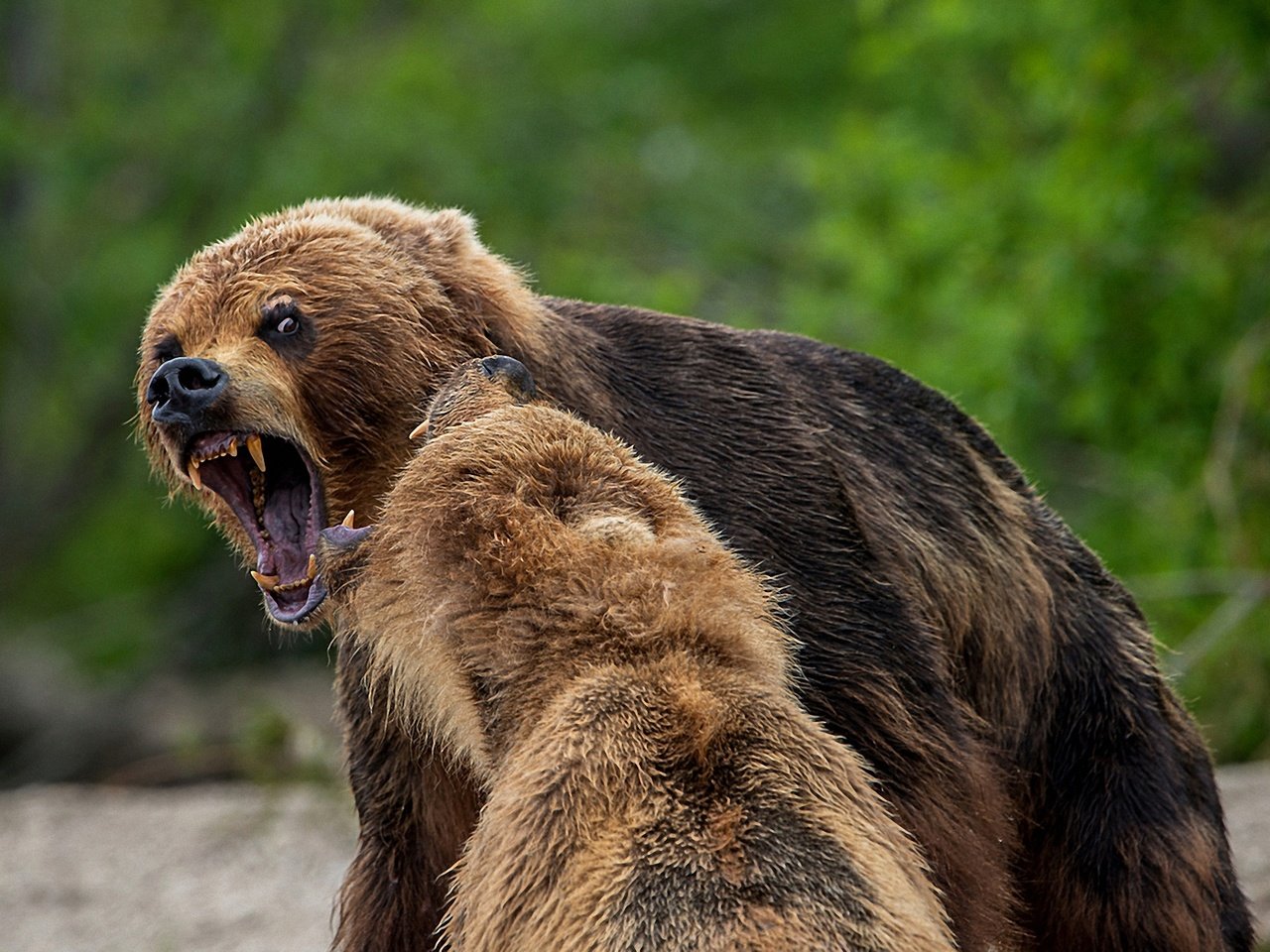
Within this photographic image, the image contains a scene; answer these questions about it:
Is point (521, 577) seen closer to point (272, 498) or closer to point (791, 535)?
point (791, 535)

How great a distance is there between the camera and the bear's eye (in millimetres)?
4270

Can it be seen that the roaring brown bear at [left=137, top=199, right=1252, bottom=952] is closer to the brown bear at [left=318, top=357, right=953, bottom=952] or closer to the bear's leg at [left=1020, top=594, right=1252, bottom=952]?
the bear's leg at [left=1020, top=594, right=1252, bottom=952]

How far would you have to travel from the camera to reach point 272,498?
4.55 meters

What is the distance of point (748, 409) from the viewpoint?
4617 millimetres

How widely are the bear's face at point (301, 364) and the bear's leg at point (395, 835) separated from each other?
1.35 ft

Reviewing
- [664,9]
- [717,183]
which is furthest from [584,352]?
[664,9]

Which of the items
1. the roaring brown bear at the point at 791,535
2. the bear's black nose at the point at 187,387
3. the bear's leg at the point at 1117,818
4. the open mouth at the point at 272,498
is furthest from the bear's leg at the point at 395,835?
the bear's leg at the point at 1117,818

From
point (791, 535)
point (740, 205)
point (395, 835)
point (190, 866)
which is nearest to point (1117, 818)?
point (791, 535)

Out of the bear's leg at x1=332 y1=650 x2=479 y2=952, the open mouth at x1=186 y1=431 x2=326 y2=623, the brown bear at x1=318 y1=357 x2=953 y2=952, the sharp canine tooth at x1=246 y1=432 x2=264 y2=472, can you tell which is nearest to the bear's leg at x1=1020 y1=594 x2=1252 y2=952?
the brown bear at x1=318 y1=357 x2=953 y2=952

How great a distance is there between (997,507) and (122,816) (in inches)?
228

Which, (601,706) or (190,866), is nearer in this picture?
(601,706)

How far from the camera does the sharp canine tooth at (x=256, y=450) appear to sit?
14.4 feet

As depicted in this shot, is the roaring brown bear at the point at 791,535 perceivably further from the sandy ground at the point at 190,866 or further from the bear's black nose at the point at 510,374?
the sandy ground at the point at 190,866

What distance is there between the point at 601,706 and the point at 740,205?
16.8m
